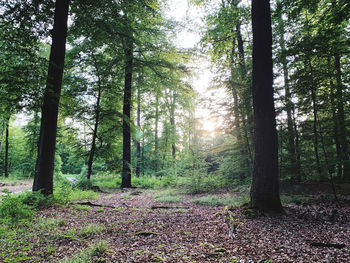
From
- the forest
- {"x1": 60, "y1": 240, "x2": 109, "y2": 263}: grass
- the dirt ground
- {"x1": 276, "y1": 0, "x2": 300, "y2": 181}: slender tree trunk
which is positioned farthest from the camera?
the dirt ground

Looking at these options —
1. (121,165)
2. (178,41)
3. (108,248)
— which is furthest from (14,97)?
(178,41)

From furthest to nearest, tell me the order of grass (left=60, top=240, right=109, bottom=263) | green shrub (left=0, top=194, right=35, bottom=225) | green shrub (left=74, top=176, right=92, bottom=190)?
green shrub (left=74, top=176, right=92, bottom=190) → green shrub (left=0, top=194, right=35, bottom=225) → grass (left=60, top=240, right=109, bottom=263)

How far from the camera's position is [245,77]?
1027cm

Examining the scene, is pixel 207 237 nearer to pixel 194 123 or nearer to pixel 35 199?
pixel 35 199

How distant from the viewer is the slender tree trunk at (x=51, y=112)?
6.64m

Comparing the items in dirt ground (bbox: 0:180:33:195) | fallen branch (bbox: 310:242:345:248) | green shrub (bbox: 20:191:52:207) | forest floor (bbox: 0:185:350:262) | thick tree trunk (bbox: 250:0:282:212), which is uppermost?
thick tree trunk (bbox: 250:0:282:212)

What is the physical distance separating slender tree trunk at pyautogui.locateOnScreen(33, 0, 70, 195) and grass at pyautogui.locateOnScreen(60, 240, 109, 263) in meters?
4.45

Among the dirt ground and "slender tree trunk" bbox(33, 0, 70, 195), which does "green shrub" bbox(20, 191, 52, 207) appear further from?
the dirt ground

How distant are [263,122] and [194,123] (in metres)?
7.78

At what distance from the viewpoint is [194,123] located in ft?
42.9

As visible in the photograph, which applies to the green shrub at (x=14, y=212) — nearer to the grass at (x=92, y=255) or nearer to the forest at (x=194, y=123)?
the forest at (x=194, y=123)

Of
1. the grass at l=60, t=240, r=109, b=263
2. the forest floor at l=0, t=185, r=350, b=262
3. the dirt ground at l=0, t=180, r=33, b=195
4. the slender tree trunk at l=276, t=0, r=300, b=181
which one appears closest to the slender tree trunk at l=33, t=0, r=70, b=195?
the forest floor at l=0, t=185, r=350, b=262

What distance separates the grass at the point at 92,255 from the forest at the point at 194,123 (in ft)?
0.11

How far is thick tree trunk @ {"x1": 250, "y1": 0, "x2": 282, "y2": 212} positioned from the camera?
17.3 ft
